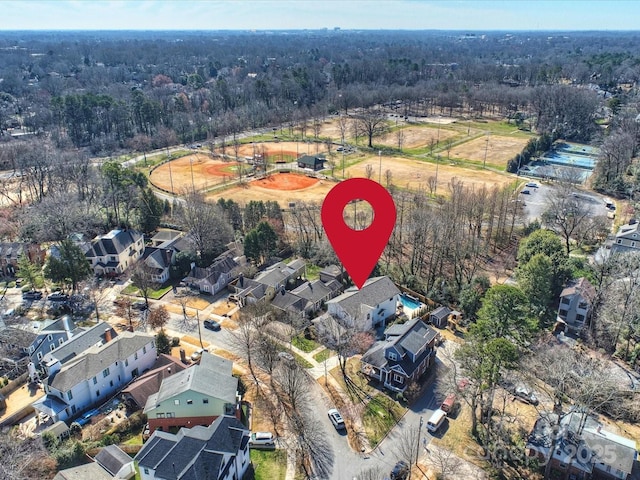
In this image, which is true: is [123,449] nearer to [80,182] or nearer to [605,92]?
[80,182]

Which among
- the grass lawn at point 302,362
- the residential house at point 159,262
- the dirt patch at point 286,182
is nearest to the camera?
the grass lawn at point 302,362

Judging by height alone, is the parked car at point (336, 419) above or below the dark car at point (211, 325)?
above

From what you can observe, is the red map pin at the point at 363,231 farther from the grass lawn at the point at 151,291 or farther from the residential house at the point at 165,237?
the residential house at the point at 165,237

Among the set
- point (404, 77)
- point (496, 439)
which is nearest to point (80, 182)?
point (496, 439)

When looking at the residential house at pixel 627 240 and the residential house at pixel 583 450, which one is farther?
the residential house at pixel 627 240

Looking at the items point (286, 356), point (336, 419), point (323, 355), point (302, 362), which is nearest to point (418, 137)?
point (323, 355)

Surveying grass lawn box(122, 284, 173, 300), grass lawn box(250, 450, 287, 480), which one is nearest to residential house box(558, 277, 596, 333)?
grass lawn box(250, 450, 287, 480)

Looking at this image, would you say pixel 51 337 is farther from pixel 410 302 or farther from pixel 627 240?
pixel 627 240

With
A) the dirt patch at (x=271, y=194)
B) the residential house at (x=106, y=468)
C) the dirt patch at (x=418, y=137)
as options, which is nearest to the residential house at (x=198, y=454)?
the residential house at (x=106, y=468)
